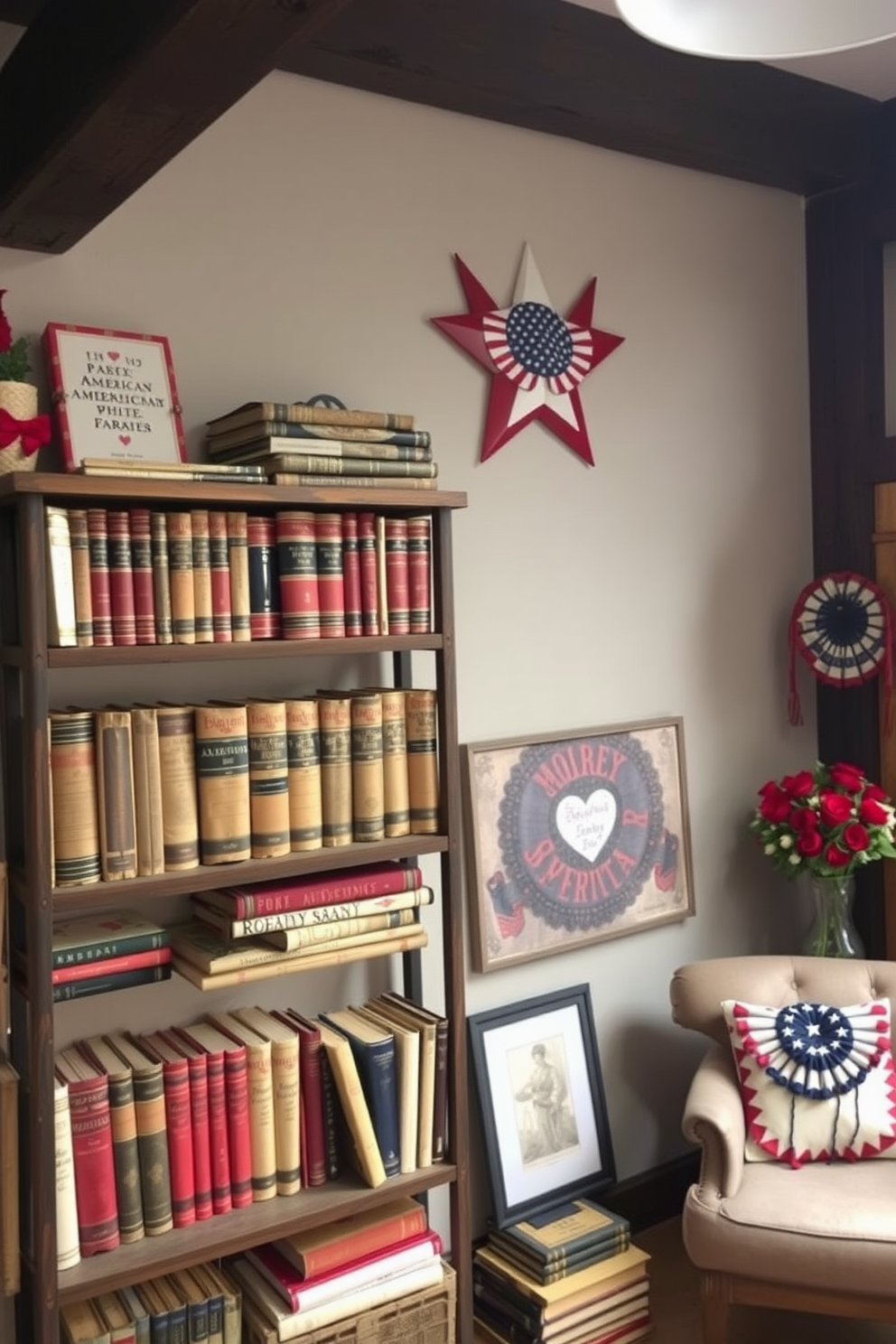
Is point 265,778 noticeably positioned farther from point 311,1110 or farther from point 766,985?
point 766,985

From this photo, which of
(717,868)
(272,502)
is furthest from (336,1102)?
(717,868)

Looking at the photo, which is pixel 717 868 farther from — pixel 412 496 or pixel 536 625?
pixel 412 496

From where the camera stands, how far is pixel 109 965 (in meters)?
1.97

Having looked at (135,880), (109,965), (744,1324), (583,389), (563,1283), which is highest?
(583,389)

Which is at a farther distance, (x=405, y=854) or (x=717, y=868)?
(x=717, y=868)

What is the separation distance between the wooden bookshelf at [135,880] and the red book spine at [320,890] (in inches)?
1.5

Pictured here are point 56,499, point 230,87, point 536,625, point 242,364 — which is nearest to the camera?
point 230,87

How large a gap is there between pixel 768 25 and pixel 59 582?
3.93ft

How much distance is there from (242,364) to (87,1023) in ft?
4.03

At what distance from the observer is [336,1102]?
2145 mm

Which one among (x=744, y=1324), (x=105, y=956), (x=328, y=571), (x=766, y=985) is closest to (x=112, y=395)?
(x=328, y=571)

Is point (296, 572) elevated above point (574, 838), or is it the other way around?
point (296, 572)

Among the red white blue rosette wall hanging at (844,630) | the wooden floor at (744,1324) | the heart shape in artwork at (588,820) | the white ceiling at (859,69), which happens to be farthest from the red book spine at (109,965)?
the white ceiling at (859,69)

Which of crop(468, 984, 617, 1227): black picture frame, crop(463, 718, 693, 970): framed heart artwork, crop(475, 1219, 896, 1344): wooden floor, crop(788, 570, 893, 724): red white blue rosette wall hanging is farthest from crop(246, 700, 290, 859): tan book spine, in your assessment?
crop(788, 570, 893, 724): red white blue rosette wall hanging
